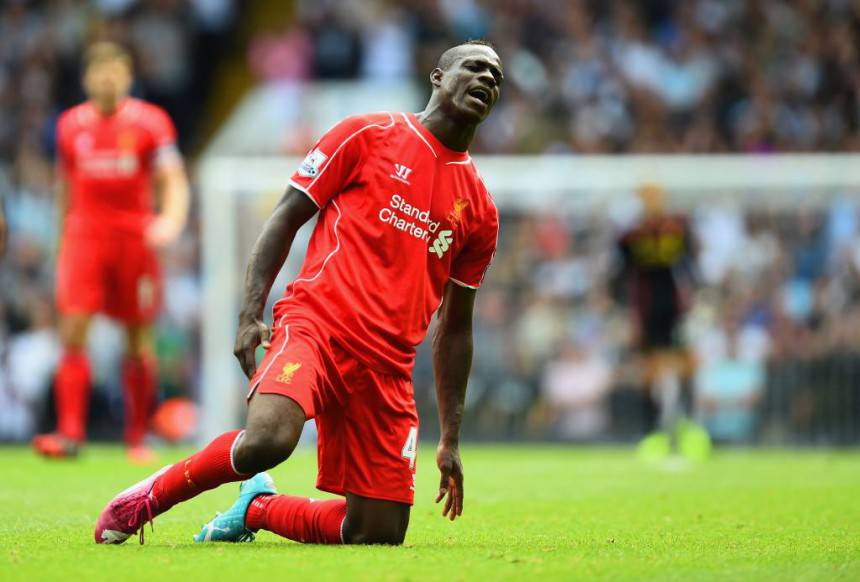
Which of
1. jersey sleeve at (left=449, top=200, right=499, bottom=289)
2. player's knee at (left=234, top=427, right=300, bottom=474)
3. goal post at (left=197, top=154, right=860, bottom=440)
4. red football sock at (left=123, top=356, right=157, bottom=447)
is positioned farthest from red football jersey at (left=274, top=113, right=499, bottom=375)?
goal post at (left=197, top=154, right=860, bottom=440)

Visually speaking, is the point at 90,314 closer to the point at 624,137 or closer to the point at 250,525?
the point at 250,525

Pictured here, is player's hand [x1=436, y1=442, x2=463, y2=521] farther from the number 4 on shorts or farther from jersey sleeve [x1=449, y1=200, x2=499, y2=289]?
jersey sleeve [x1=449, y1=200, x2=499, y2=289]

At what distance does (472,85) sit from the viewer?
6008 mm

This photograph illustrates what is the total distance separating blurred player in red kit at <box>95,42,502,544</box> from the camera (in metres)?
5.79

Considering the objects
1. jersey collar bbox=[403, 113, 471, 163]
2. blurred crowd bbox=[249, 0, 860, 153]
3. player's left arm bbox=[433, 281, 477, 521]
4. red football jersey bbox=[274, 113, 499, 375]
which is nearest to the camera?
red football jersey bbox=[274, 113, 499, 375]

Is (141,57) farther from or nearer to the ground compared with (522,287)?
farther from the ground

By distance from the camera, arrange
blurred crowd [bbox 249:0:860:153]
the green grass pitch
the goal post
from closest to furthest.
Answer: the green grass pitch < the goal post < blurred crowd [bbox 249:0:860:153]

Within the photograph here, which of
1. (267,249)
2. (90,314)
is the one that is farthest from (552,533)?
(90,314)

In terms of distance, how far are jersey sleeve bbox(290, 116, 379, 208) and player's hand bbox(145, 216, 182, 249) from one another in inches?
202

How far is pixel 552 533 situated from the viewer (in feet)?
21.7

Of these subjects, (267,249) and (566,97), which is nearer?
(267,249)

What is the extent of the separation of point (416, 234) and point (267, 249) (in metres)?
0.63

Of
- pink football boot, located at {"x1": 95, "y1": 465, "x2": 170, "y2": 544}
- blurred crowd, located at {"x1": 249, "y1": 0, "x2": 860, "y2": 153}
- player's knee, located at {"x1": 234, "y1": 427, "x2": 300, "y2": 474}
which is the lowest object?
pink football boot, located at {"x1": 95, "y1": 465, "x2": 170, "y2": 544}

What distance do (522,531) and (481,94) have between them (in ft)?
6.50
